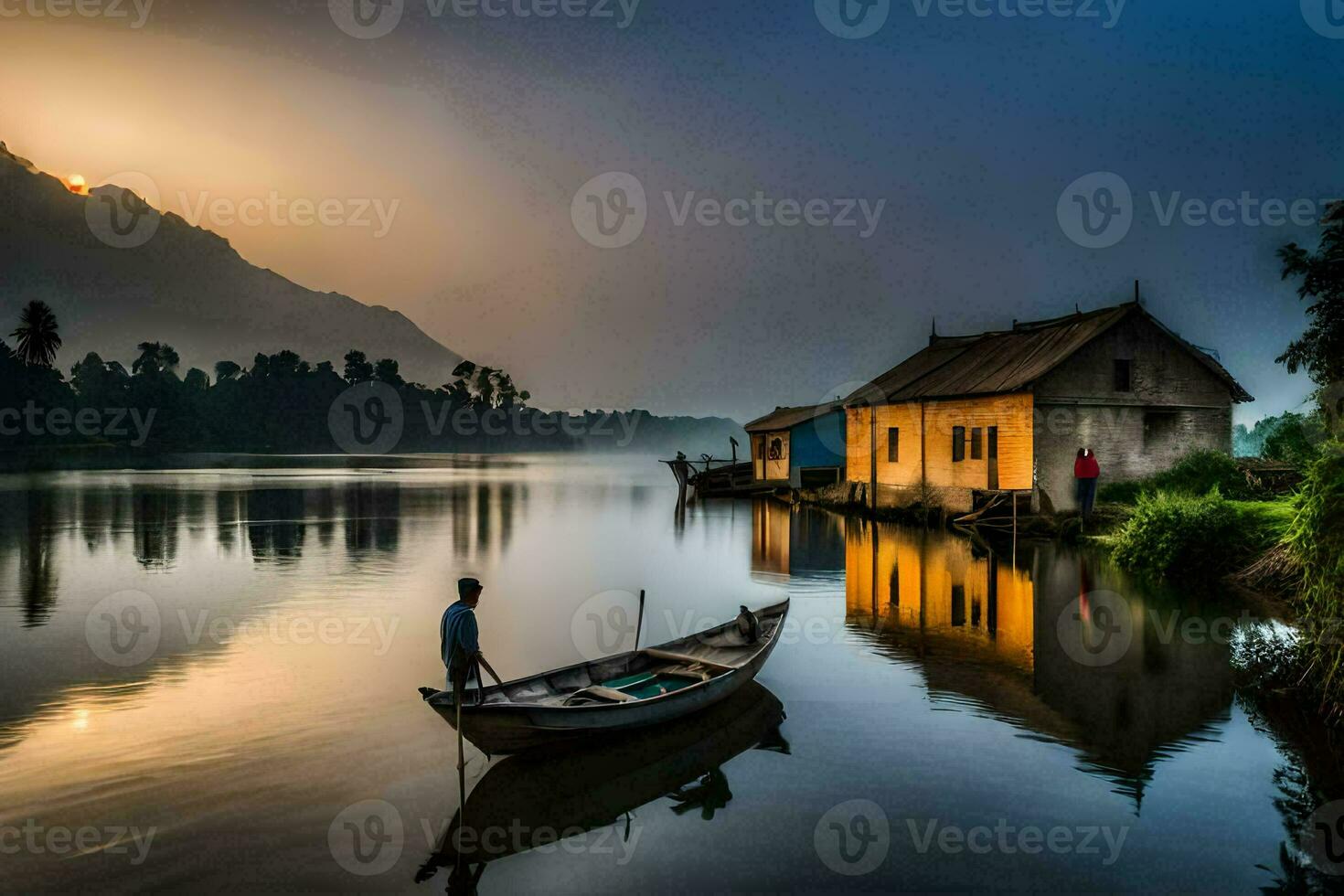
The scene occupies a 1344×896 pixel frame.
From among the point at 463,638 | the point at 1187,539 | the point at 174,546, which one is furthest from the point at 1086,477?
the point at 174,546

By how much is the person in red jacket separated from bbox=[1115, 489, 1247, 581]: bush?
605cm

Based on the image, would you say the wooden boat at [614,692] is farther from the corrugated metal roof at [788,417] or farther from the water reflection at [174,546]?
the corrugated metal roof at [788,417]

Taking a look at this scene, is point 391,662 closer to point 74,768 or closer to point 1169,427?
point 74,768

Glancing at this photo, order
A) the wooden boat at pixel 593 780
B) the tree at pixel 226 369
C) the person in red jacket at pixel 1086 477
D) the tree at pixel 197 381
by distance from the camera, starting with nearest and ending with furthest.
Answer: the wooden boat at pixel 593 780 → the person in red jacket at pixel 1086 477 → the tree at pixel 197 381 → the tree at pixel 226 369

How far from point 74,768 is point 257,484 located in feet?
203

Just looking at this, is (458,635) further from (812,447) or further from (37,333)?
(37,333)

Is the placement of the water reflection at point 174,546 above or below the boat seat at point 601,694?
below

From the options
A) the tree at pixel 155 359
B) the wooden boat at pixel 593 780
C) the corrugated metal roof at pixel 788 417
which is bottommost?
the wooden boat at pixel 593 780

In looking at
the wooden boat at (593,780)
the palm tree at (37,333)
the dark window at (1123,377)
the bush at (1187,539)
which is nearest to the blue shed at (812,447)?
the dark window at (1123,377)

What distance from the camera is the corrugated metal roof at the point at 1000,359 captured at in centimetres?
3098

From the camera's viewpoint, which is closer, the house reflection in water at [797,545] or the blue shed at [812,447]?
the house reflection in water at [797,545]

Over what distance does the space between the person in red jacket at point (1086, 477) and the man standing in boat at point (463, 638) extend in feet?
84.2

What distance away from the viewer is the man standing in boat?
8.91m

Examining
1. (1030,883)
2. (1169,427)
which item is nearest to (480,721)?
(1030,883)
